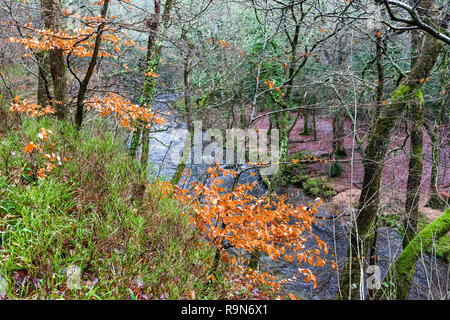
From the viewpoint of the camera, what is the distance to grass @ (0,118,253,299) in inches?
85.2

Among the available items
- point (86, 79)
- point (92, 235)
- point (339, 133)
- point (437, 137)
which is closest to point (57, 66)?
point (86, 79)

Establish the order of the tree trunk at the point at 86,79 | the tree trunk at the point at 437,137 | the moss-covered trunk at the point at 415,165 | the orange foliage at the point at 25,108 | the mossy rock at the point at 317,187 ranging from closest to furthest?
1. the orange foliage at the point at 25,108
2. the tree trunk at the point at 86,79
3. the moss-covered trunk at the point at 415,165
4. the tree trunk at the point at 437,137
5. the mossy rock at the point at 317,187

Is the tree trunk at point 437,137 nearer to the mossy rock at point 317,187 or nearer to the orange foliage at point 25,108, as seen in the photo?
the mossy rock at point 317,187

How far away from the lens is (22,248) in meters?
2.16

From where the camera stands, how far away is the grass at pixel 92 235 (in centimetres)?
216

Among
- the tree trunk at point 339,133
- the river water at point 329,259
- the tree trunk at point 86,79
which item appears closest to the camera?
the tree trunk at point 86,79

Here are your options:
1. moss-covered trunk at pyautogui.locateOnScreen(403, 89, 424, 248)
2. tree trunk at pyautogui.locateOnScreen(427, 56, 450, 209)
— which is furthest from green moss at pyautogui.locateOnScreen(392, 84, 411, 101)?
tree trunk at pyautogui.locateOnScreen(427, 56, 450, 209)

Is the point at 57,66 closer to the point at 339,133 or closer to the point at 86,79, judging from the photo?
the point at 86,79

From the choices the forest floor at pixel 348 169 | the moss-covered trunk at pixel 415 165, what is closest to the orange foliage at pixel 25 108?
the moss-covered trunk at pixel 415 165

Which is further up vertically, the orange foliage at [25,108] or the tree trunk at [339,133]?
the tree trunk at [339,133]

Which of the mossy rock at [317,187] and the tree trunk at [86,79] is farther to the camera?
the mossy rock at [317,187]

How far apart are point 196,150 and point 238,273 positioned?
27.7 ft
